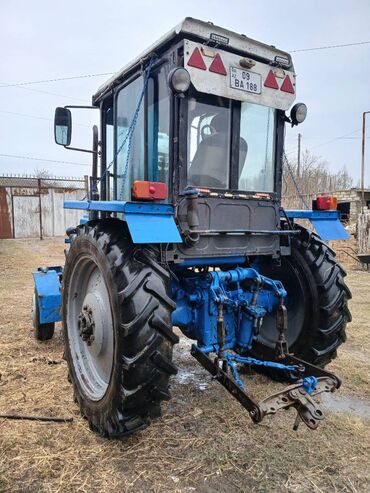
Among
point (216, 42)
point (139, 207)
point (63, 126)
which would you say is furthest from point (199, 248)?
point (63, 126)

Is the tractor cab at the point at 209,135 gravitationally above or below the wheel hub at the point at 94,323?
above

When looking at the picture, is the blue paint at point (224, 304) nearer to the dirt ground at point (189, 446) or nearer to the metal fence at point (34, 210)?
the dirt ground at point (189, 446)

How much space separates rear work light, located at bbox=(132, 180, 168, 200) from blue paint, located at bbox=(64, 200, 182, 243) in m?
0.07

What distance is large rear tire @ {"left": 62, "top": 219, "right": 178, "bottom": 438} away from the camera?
225 centimetres

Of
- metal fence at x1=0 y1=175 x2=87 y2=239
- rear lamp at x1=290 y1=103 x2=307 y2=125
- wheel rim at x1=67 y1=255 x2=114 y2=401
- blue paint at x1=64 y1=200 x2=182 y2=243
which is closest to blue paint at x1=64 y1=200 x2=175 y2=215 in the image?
blue paint at x1=64 y1=200 x2=182 y2=243

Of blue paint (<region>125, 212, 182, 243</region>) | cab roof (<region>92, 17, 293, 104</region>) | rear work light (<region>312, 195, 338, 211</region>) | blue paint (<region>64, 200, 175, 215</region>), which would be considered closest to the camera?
blue paint (<region>125, 212, 182, 243</region>)

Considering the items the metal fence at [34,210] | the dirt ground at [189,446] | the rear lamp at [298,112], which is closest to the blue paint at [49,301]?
the dirt ground at [189,446]

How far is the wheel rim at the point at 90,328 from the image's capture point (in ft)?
8.90

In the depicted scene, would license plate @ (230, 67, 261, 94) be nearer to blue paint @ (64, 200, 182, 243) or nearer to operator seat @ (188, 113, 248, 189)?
operator seat @ (188, 113, 248, 189)

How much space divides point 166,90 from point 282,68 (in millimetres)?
976

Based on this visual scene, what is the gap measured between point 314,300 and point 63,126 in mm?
2844

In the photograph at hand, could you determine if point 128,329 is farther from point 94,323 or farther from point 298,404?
point 298,404

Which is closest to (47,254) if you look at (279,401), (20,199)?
(20,199)

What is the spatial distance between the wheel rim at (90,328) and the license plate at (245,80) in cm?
163
